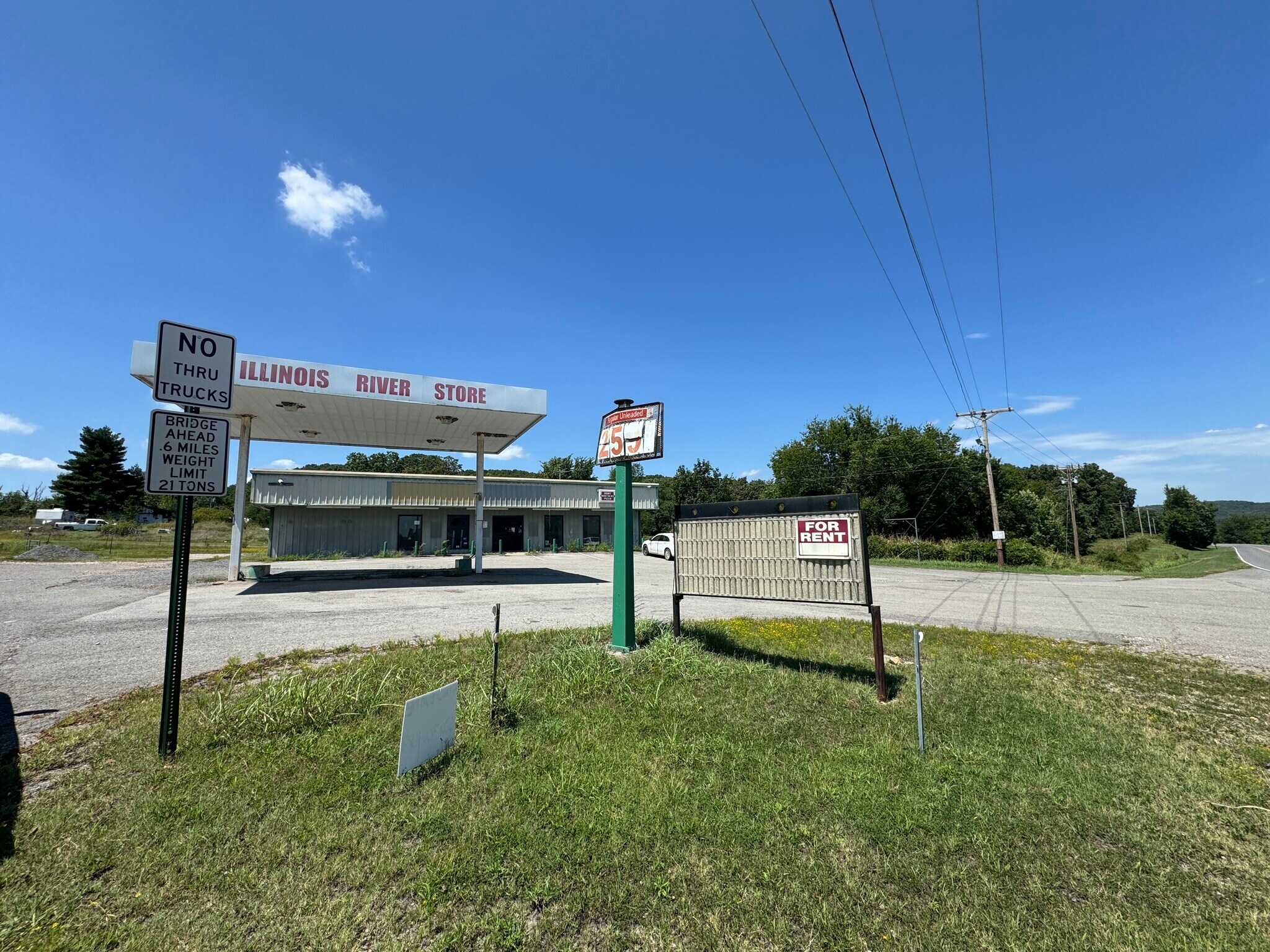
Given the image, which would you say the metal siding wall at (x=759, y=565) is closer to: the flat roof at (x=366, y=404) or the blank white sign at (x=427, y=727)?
the blank white sign at (x=427, y=727)

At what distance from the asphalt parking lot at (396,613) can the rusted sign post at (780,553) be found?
124 inches

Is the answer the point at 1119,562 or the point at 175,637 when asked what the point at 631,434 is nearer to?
the point at 175,637

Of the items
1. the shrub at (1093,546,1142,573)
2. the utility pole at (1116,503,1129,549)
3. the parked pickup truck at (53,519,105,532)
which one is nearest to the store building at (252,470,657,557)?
the shrub at (1093,546,1142,573)

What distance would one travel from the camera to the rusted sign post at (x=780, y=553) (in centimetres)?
598

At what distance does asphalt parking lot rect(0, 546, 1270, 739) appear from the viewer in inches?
272

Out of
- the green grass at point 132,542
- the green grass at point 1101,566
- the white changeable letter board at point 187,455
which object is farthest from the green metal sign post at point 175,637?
the green grass at point 1101,566

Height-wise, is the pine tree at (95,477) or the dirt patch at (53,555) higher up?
the pine tree at (95,477)

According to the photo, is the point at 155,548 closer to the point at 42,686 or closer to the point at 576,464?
the point at 42,686

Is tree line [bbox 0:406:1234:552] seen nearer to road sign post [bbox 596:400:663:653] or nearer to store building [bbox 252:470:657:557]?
store building [bbox 252:470:657:557]

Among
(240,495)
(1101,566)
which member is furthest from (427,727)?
(1101,566)

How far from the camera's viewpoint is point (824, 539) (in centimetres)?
625

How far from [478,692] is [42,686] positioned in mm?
5040

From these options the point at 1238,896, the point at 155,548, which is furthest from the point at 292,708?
the point at 155,548

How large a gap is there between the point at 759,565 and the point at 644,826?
4.19 m
